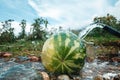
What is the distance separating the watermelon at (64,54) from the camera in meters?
5.36

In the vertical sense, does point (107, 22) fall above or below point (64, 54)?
above

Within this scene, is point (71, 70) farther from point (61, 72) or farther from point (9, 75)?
point (9, 75)

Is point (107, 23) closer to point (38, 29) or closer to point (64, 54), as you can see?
point (38, 29)

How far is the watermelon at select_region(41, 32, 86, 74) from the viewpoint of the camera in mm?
5363

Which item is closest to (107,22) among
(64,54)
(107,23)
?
(107,23)

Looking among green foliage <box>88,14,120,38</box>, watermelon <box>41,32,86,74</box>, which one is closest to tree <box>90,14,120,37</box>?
A: green foliage <box>88,14,120,38</box>

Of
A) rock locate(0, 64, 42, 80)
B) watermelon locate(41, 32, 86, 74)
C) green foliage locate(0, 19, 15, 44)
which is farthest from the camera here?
green foliage locate(0, 19, 15, 44)

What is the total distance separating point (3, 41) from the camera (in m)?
23.7

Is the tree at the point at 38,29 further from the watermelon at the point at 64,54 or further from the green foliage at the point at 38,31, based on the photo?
the watermelon at the point at 64,54

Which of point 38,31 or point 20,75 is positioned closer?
point 20,75

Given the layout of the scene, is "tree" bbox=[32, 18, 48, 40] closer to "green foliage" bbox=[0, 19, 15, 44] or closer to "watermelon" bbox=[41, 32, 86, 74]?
"green foliage" bbox=[0, 19, 15, 44]

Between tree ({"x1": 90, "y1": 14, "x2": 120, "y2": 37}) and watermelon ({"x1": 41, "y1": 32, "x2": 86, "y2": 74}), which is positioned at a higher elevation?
tree ({"x1": 90, "y1": 14, "x2": 120, "y2": 37})

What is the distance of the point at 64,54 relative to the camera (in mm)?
5359

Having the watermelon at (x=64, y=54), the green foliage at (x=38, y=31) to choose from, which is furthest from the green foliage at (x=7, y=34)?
the watermelon at (x=64, y=54)
